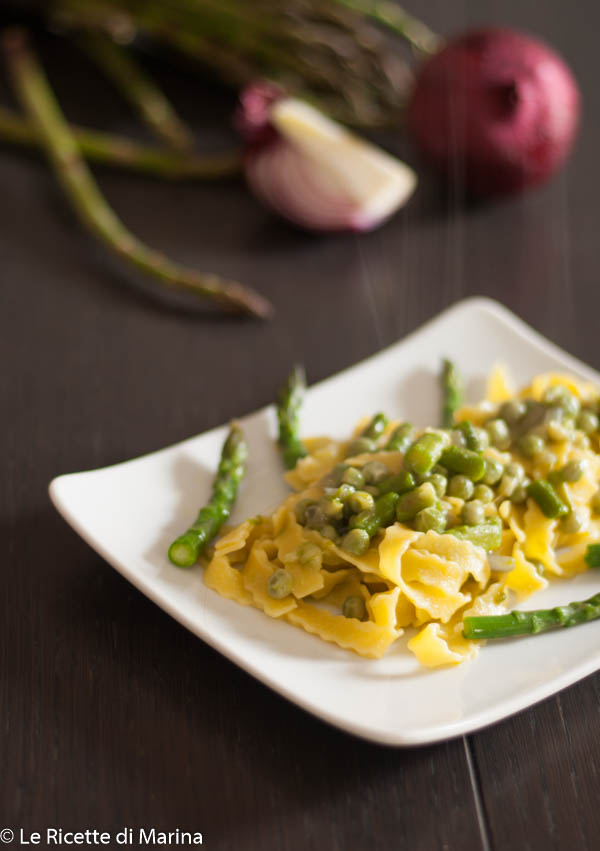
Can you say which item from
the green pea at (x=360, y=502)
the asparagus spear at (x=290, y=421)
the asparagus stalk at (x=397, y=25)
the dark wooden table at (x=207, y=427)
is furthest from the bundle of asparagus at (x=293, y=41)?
the green pea at (x=360, y=502)

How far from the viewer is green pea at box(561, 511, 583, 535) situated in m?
2.91

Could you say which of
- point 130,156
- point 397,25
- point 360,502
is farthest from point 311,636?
point 397,25

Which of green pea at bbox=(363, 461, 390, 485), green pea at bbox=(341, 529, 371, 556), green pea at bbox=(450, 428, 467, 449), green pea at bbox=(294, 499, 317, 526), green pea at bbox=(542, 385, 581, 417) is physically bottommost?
green pea at bbox=(294, 499, 317, 526)

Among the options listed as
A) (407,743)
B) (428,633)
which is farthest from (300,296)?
(407,743)

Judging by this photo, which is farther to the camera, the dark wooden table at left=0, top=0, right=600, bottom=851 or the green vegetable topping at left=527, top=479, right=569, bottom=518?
the green vegetable topping at left=527, top=479, right=569, bottom=518

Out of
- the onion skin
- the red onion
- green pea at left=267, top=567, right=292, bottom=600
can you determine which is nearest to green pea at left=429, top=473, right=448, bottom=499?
green pea at left=267, top=567, right=292, bottom=600

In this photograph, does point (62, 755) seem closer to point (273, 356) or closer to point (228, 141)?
point (273, 356)

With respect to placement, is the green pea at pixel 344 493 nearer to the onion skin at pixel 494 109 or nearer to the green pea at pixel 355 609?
the green pea at pixel 355 609

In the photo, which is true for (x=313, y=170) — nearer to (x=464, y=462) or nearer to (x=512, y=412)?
(x=512, y=412)

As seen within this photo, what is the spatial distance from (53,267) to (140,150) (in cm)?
80

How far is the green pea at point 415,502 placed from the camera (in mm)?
2719

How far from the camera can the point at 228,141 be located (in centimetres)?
521

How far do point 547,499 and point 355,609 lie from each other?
63 centimetres

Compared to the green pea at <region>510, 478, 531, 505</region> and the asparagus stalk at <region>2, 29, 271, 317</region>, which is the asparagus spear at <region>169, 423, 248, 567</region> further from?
the asparagus stalk at <region>2, 29, 271, 317</region>
